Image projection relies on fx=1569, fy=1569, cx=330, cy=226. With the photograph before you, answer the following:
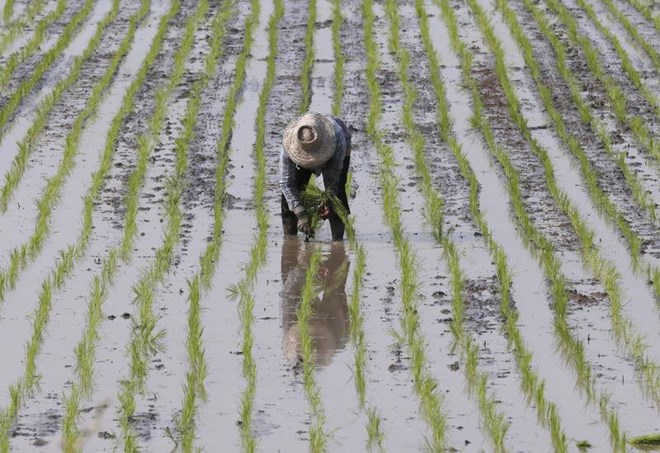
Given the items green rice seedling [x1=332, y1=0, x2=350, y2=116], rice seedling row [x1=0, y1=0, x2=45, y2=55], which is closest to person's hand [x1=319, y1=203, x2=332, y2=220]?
green rice seedling [x1=332, y1=0, x2=350, y2=116]

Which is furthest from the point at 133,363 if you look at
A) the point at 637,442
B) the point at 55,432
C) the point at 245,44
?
the point at 245,44

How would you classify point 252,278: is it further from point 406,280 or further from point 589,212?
point 589,212

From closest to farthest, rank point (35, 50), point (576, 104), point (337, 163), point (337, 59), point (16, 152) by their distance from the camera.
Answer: point (337, 163), point (16, 152), point (576, 104), point (337, 59), point (35, 50)

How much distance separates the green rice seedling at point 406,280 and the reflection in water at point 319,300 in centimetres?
28

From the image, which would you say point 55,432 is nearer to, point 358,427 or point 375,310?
point 358,427

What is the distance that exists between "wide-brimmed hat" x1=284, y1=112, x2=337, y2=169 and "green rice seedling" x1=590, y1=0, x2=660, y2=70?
513 cm

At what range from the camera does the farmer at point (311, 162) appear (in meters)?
7.58

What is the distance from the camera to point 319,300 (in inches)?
283

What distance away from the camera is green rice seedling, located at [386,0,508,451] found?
556cm

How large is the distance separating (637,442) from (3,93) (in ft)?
23.9

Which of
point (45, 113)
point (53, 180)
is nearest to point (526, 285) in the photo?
point (53, 180)

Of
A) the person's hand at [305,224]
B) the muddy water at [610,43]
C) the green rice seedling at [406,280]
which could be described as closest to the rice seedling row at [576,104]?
the muddy water at [610,43]

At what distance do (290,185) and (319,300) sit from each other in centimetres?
94

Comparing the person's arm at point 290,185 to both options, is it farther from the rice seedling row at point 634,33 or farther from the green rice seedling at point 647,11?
the green rice seedling at point 647,11
